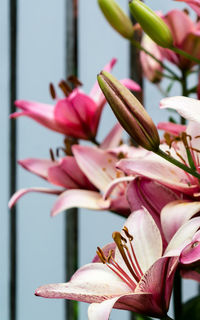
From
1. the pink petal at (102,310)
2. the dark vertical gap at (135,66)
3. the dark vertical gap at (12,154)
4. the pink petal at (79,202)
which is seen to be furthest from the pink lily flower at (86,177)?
the dark vertical gap at (12,154)

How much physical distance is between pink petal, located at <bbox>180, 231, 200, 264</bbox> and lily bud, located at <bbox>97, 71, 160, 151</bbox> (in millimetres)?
41

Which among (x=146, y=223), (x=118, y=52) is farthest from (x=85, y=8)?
(x=146, y=223)

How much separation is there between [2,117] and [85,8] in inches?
9.3

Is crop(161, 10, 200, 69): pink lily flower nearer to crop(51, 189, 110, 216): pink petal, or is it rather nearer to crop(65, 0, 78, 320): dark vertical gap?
crop(51, 189, 110, 216): pink petal

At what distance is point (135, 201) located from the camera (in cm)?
27

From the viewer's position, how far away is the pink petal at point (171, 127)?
286mm

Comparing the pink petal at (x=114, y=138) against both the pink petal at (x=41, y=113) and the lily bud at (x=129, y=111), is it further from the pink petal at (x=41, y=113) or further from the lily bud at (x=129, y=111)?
the lily bud at (x=129, y=111)

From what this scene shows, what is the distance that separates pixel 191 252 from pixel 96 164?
14cm

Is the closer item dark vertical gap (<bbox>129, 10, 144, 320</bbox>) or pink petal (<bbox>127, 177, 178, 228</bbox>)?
pink petal (<bbox>127, 177, 178, 228</bbox>)

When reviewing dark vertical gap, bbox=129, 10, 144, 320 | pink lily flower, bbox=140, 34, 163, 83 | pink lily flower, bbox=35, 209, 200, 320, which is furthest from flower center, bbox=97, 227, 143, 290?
dark vertical gap, bbox=129, 10, 144, 320

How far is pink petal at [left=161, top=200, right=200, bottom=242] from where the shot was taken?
0.25 m

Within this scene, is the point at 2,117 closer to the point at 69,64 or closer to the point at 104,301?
the point at 69,64

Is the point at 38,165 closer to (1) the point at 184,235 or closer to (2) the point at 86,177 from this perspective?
(2) the point at 86,177

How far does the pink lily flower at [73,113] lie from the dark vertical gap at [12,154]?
541 mm
